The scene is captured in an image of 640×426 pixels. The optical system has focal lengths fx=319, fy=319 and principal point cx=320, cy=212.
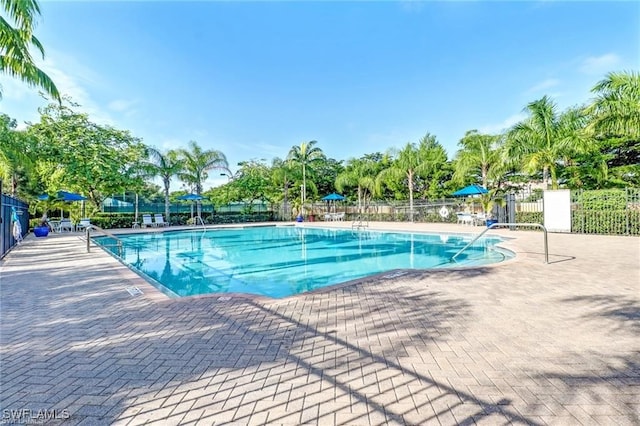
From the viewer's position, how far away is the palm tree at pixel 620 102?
9.57 metres

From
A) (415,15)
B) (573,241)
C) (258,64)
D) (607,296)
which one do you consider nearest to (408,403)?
(607,296)

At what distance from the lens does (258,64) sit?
57.4 ft

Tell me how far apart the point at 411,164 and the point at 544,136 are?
31.0ft

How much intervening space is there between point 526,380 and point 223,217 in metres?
23.6

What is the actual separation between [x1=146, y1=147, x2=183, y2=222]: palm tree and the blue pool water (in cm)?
622

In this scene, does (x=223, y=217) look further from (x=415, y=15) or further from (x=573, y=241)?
(x=573, y=241)

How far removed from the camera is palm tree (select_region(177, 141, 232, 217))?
22156 mm

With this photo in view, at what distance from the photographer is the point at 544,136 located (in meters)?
13.4

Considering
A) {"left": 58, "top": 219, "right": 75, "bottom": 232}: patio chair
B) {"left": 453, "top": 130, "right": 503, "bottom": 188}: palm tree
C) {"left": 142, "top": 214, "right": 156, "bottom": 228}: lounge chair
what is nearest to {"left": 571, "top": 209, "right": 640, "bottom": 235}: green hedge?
{"left": 453, "top": 130, "right": 503, "bottom": 188}: palm tree

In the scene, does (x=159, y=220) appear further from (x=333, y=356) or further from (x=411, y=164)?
(x=333, y=356)

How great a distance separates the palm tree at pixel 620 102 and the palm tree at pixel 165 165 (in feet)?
70.8

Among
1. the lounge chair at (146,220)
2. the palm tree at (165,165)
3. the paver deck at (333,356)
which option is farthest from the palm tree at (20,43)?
the lounge chair at (146,220)

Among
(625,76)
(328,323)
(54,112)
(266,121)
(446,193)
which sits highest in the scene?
(266,121)

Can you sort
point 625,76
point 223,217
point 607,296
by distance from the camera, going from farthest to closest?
point 223,217 → point 625,76 → point 607,296
